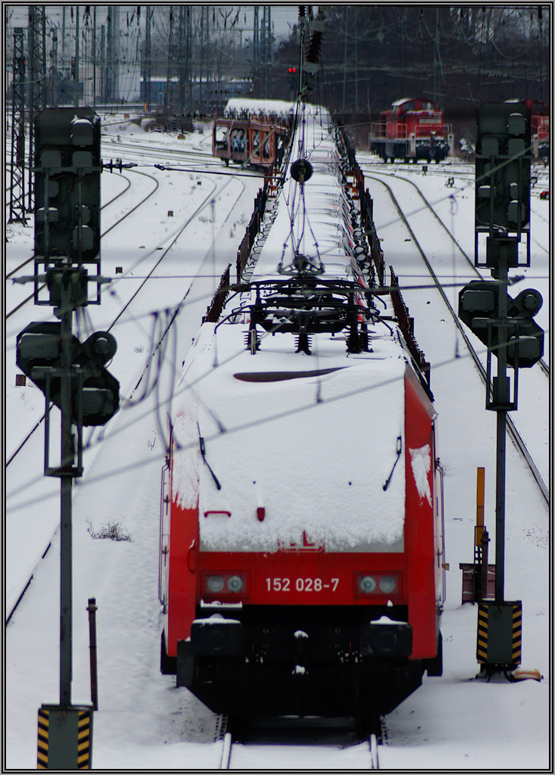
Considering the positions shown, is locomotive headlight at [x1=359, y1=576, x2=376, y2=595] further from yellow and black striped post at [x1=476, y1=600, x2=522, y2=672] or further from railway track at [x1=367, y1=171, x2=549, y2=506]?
railway track at [x1=367, y1=171, x2=549, y2=506]

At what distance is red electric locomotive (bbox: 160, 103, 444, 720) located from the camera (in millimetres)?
8484

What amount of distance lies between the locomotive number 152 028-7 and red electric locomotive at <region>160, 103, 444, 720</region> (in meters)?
0.02

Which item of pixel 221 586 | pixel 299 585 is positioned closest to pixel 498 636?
pixel 299 585

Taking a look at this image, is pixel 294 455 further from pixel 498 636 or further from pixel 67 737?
pixel 498 636

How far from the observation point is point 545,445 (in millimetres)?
18703

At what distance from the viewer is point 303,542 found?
854cm

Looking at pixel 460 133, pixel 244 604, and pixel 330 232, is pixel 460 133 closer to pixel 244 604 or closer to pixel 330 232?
pixel 330 232

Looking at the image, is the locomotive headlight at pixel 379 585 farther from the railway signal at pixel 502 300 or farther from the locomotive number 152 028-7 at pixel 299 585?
the railway signal at pixel 502 300

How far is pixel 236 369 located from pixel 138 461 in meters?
8.51

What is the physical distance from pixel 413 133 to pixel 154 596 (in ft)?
171

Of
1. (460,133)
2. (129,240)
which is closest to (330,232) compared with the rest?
(129,240)

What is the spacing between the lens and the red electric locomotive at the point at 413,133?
191 feet

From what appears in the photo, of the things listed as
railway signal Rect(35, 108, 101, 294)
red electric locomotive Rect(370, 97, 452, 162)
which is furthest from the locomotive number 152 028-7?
red electric locomotive Rect(370, 97, 452, 162)

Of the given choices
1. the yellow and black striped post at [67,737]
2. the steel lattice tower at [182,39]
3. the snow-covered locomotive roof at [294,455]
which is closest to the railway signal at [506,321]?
the snow-covered locomotive roof at [294,455]
